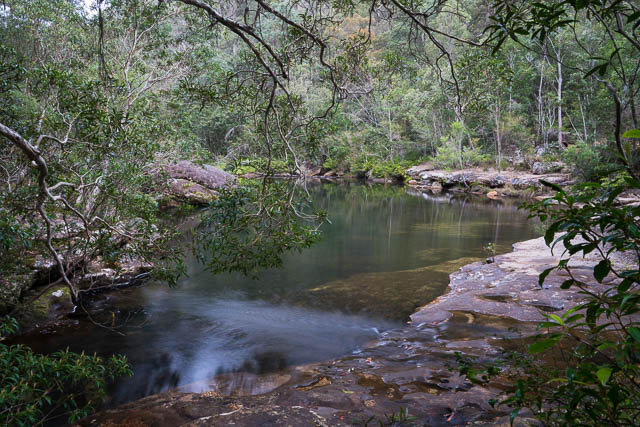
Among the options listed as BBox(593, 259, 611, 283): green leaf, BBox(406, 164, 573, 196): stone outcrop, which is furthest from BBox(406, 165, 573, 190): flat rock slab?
BBox(593, 259, 611, 283): green leaf

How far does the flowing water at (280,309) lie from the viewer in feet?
21.7

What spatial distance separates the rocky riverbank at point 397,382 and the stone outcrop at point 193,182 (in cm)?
1420

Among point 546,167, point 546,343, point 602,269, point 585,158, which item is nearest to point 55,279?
point 546,343

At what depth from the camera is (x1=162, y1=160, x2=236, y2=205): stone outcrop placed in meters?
19.9

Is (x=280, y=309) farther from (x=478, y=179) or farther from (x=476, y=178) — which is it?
(x=476, y=178)

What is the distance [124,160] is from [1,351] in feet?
21.5

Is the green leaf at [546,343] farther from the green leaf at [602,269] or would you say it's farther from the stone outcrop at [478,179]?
the stone outcrop at [478,179]

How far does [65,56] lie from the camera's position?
15609 millimetres

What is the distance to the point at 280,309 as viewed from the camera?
29.0 ft

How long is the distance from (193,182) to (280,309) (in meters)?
13.9

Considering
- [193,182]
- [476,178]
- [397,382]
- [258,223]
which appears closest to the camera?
[397,382]

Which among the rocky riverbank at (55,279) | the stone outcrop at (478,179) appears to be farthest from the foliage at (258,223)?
the stone outcrop at (478,179)

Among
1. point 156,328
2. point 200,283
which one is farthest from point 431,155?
point 156,328

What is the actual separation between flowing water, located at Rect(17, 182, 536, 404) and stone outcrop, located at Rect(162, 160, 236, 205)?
766cm
